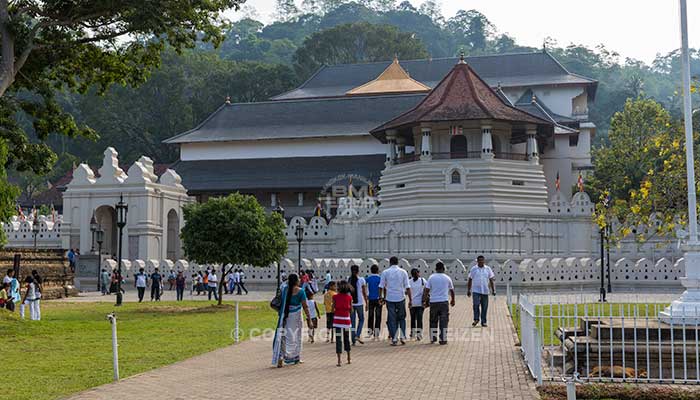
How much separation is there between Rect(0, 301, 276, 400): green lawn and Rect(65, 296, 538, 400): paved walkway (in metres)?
0.65

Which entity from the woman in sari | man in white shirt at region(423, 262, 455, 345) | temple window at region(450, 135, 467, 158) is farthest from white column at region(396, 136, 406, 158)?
the woman in sari

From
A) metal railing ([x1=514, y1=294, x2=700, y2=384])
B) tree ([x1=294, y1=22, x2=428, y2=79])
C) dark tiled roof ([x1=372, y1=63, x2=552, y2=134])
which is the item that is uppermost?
tree ([x1=294, y1=22, x2=428, y2=79])

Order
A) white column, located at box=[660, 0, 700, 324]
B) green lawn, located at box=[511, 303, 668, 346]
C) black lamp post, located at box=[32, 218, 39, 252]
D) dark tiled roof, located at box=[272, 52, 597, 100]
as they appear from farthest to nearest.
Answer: dark tiled roof, located at box=[272, 52, 597, 100]
black lamp post, located at box=[32, 218, 39, 252]
white column, located at box=[660, 0, 700, 324]
green lawn, located at box=[511, 303, 668, 346]

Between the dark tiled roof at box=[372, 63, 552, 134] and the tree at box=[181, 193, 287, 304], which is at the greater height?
the dark tiled roof at box=[372, 63, 552, 134]

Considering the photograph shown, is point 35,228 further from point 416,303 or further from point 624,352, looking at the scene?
point 624,352

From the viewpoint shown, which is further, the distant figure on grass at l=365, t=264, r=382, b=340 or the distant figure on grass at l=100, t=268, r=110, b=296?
the distant figure on grass at l=100, t=268, r=110, b=296

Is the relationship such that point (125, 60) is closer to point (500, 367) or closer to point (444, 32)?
point (500, 367)

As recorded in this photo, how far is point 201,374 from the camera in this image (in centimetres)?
1225

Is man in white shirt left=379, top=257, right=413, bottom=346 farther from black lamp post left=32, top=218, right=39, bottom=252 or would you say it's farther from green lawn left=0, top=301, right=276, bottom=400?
black lamp post left=32, top=218, right=39, bottom=252

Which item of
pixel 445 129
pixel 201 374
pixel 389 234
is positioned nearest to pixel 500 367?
pixel 201 374

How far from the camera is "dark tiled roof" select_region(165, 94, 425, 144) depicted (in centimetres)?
5712

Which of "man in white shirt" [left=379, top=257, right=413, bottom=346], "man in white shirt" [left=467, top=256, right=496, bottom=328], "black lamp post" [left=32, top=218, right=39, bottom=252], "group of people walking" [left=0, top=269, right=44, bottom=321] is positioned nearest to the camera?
"man in white shirt" [left=379, top=257, right=413, bottom=346]

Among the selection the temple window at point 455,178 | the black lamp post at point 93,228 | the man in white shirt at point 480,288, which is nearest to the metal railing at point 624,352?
the man in white shirt at point 480,288

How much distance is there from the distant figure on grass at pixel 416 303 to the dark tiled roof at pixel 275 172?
3479cm
